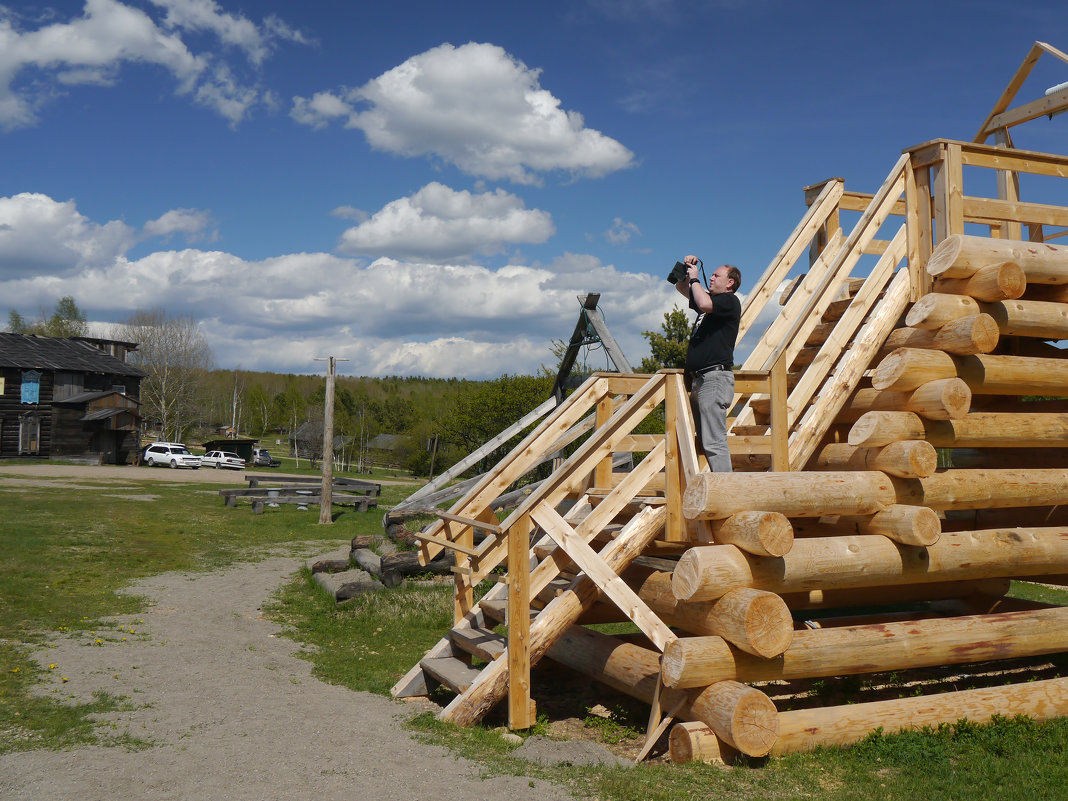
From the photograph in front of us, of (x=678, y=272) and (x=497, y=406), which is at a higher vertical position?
(x=678, y=272)

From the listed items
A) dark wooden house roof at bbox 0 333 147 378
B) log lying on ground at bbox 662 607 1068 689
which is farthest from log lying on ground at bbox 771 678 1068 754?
dark wooden house roof at bbox 0 333 147 378

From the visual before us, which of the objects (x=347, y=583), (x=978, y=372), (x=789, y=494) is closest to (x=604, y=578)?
(x=789, y=494)

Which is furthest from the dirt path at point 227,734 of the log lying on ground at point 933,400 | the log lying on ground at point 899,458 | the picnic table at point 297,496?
the picnic table at point 297,496

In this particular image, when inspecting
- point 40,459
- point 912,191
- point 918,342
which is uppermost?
point 912,191

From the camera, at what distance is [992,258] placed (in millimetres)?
7586

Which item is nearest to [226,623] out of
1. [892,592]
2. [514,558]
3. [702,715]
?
[514,558]

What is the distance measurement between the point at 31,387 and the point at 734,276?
164ft

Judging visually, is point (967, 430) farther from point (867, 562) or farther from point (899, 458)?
point (867, 562)

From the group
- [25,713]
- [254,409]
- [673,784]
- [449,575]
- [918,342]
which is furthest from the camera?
[254,409]

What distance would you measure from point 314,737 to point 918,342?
635 centimetres

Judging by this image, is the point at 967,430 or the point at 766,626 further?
the point at 967,430

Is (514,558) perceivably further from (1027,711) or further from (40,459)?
(40,459)

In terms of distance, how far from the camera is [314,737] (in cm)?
637

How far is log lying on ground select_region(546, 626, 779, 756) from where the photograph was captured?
19.3ft
